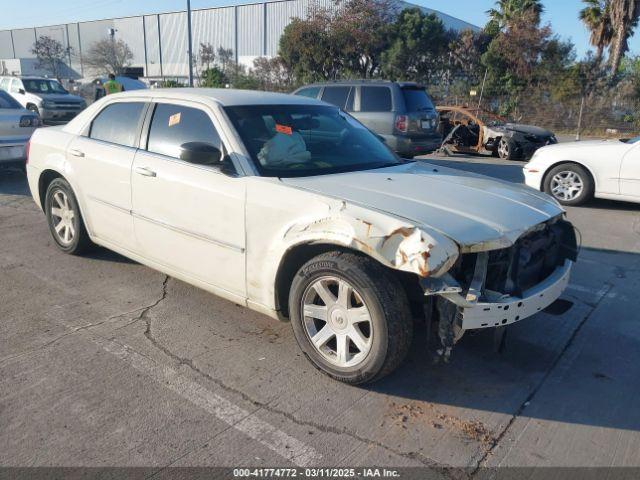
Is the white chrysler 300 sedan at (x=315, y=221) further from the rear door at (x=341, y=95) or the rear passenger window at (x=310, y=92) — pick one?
the rear passenger window at (x=310, y=92)

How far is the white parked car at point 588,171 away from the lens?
7.61 m

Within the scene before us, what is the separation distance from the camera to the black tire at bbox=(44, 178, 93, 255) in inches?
199

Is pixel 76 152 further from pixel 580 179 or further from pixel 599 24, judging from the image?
pixel 599 24

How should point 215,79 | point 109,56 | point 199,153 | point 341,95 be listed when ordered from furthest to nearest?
point 109,56 → point 215,79 → point 341,95 → point 199,153

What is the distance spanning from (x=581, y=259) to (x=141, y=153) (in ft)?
15.1

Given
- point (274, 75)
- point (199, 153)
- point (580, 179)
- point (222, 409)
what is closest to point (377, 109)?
point (580, 179)

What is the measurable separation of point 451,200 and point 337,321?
1.04 meters

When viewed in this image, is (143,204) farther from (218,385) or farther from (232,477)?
(232,477)

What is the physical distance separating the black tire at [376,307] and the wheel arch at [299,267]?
0.07 metres

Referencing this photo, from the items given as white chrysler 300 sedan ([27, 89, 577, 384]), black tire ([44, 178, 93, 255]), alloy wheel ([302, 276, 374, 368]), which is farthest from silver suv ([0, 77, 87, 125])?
alloy wheel ([302, 276, 374, 368])

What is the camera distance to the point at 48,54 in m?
57.7

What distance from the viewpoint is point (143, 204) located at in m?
4.20

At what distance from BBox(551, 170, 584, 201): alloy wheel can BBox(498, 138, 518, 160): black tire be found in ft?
17.9

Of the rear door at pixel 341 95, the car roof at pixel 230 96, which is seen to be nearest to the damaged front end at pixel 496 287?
the car roof at pixel 230 96
